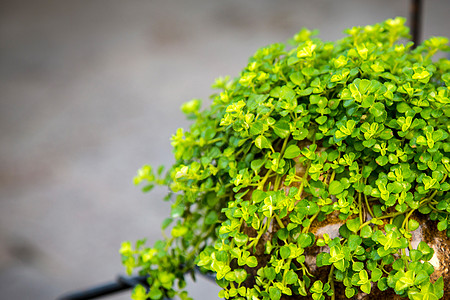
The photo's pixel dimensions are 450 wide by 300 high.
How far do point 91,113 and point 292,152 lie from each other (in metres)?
2.40

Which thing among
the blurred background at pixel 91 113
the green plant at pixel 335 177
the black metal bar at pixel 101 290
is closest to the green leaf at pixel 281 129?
the green plant at pixel 335 177

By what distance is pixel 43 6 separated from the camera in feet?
8.54

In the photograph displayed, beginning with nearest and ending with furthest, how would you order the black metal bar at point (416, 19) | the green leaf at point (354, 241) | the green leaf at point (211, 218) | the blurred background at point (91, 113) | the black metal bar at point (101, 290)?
the green leaf at point (354, 241) → the green leaf at point (211, 218) → the black metal bar at point (101, 290) → the black metal bar at point (416, 19) → the blurred background at point (91, 113)

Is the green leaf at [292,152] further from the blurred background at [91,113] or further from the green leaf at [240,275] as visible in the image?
the blurred background at [91,113]

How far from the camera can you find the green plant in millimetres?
423

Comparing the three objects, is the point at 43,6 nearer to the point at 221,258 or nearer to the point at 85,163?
the point at 85,163

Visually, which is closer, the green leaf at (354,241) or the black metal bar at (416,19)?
the green leaf at (354,241)

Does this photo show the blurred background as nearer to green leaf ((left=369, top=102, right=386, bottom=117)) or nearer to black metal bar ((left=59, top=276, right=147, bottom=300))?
black metal bar ((left=59, top=276, right=147, bottom=300))

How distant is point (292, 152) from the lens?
452mm

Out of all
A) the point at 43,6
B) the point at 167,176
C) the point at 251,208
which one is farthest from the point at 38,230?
the point at 251,208

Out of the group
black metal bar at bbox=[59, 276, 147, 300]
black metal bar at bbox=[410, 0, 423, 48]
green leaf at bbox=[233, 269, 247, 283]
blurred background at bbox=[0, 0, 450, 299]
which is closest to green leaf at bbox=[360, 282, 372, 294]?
green leaf at bbox=[233, 269, 247, 283]

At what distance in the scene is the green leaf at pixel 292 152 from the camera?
451mm

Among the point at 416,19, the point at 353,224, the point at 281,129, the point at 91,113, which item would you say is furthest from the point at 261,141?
the point at 91,113

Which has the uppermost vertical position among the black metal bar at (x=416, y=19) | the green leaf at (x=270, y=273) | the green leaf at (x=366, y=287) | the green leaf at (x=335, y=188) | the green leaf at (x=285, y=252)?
the black metal bar at (x=416, y=19)
